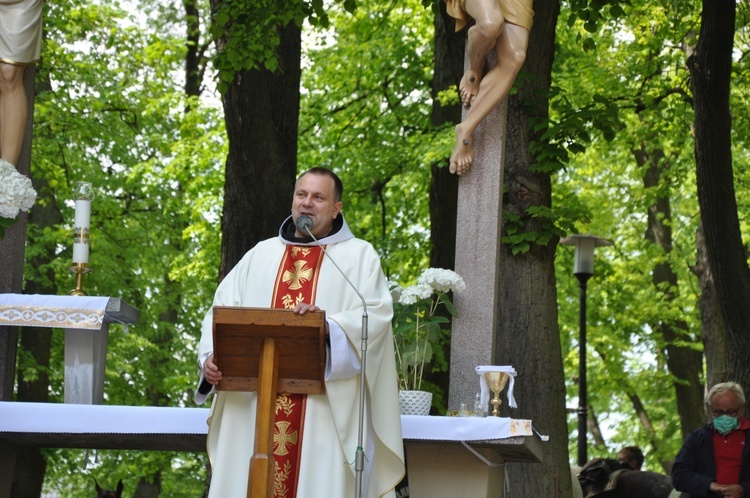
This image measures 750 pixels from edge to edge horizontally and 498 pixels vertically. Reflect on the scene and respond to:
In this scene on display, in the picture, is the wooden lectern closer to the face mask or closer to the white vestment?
the white vestment

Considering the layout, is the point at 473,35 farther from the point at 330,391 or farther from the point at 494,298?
the point at 330,391

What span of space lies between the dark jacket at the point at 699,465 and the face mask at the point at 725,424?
0.36ft

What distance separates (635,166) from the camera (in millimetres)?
23531

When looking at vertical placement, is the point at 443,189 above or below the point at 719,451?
above

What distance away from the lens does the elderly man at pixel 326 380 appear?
5906mm

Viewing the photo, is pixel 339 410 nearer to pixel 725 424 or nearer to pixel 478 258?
pixel 478 258

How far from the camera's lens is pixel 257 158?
35.9ft

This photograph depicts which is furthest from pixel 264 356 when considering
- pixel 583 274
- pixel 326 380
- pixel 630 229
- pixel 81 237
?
pixel 630 229

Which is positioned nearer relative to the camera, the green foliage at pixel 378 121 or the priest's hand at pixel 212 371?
the priest's hand at pixel 212 371

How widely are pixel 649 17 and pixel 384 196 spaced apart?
5.13 metres

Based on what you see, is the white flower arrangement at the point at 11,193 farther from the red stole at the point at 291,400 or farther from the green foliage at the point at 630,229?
the green foliage at the point at 630,229

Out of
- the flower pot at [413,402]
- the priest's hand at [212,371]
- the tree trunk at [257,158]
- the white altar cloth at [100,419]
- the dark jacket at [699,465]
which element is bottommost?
the dark jacket at [699,465]

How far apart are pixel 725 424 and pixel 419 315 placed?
310 cm

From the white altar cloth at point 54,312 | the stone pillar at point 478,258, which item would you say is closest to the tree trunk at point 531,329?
the stone pillar at point 478,258
